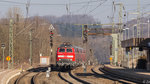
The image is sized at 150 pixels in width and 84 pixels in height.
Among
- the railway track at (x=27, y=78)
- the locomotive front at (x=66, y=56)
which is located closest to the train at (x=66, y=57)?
the locomotive front at (x=66, y=56)

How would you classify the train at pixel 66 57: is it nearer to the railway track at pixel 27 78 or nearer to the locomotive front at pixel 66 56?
the locomotive front at pixel 66 56

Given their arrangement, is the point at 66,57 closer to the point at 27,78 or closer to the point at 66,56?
the point at 66,56

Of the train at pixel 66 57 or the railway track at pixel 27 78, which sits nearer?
the railway track at pixel 27 78

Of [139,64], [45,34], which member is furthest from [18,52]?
[139,64]

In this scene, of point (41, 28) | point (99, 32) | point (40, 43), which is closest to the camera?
point (99, 32)

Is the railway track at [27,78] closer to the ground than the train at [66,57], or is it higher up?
closer to the ground

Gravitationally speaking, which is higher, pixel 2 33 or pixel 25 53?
pixel 2 33

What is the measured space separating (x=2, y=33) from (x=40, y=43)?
16.1 meters

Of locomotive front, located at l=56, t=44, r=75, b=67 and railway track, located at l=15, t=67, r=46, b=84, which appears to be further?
locomotive front, located at l=56, t=44, r=75, b=67

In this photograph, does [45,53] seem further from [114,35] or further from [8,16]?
[114,35]

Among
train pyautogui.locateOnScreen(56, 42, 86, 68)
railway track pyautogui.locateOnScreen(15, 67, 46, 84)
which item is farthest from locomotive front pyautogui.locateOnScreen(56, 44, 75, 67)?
railway track pyautogui.locateOnScreen(15, 67, 46, 84)

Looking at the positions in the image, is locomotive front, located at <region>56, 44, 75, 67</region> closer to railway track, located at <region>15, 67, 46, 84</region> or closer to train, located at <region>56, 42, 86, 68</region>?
train, located at <region>56, 42, 86, 68</region>

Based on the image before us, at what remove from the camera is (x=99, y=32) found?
54.2m

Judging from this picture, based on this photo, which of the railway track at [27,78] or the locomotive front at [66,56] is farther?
the locomotive front at [66,56]
